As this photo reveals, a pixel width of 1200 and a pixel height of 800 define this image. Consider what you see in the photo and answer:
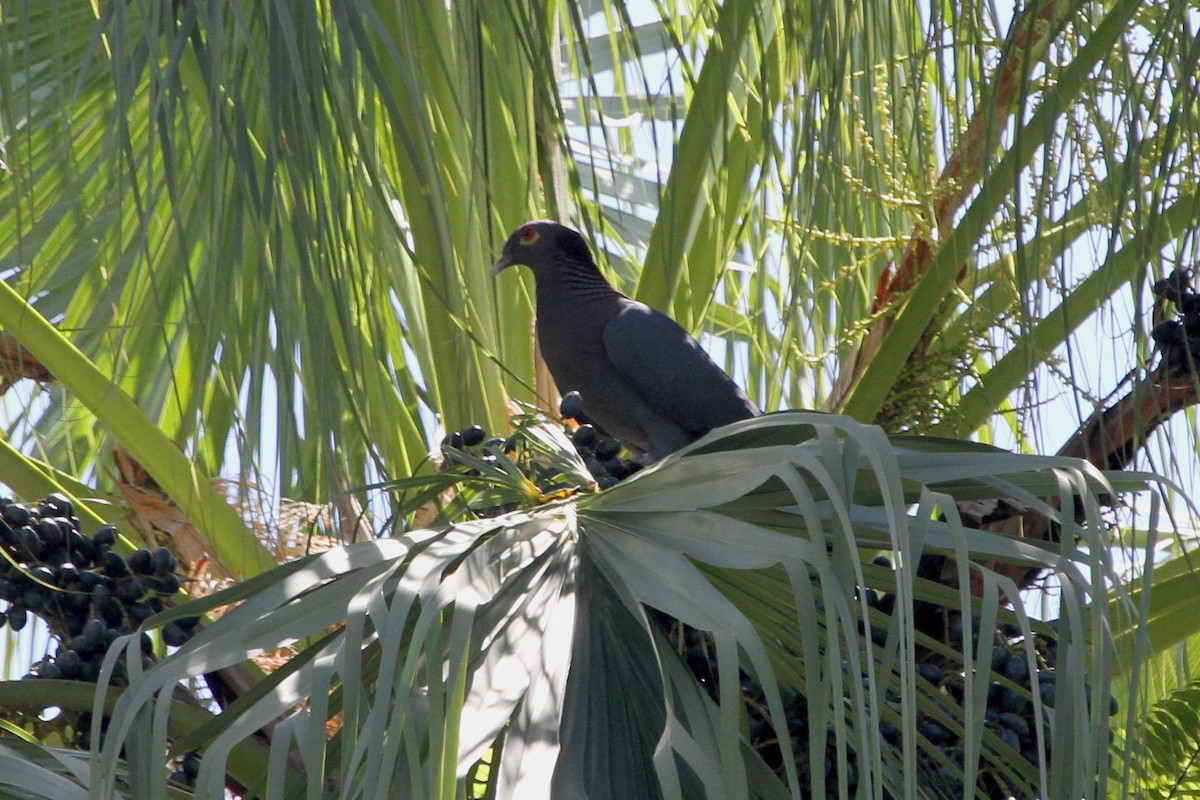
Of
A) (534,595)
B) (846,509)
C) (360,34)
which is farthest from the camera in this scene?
(360,34)

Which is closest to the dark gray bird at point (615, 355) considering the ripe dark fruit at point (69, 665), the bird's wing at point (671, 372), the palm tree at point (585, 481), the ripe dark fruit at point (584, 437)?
the bird's wing at point (671, 372)

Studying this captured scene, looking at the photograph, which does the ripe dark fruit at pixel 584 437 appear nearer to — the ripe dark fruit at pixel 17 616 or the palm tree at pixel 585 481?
the palm tree at pixel 585 481

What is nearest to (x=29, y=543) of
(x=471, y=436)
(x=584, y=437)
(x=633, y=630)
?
(x=471, y=436)

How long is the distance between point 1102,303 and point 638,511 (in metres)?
0.52

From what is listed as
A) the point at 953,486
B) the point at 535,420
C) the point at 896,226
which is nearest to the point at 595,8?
the point at 896,226

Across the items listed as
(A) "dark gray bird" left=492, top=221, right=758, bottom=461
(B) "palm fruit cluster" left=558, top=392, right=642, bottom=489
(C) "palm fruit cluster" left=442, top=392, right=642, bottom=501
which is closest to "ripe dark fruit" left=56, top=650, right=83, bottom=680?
(C) "palm fruit cluster" left=442, top=392, right=642, bottom=501

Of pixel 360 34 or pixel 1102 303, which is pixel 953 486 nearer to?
pixel 1102 303

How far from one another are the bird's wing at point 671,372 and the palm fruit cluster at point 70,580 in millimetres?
1075

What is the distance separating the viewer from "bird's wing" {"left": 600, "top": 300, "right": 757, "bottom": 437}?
2.42 meters

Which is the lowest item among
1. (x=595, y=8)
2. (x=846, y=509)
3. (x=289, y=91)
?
(x=846, y=509)

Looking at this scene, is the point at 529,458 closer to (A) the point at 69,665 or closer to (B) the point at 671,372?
(A) the point at 69,665

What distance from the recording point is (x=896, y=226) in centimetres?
219

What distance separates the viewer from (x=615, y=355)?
98.6 inches

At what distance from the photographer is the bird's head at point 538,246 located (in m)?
2.53
